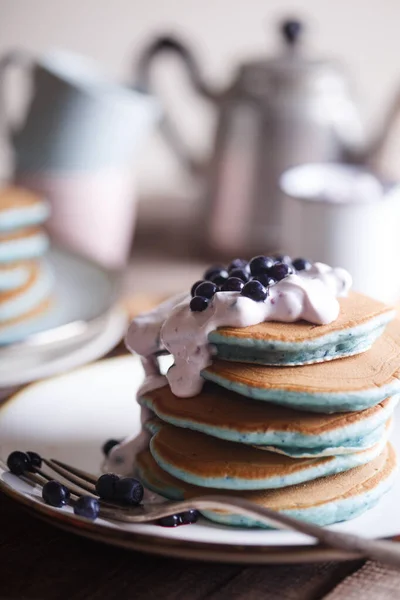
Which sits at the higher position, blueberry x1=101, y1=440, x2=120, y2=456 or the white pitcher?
the white pitcher

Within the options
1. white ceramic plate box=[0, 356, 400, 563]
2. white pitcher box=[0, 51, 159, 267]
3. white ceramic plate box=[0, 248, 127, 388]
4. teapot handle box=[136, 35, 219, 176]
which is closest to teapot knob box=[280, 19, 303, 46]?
teapot handle box=[136, 35, 219, 176]

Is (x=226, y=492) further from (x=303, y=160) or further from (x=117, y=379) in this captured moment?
(x=303, y=160)

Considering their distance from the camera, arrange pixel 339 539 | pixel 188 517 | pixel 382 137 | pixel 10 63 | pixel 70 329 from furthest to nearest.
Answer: pixel 10 63, pixel 382 137, pixel 70 329, pixel 188 517, pixel 339 539

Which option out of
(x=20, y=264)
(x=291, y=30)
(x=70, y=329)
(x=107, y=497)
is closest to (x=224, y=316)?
(x=107, y=497)

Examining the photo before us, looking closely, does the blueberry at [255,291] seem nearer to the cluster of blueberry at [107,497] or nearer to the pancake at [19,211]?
the cluster of blueberry at [107,497]

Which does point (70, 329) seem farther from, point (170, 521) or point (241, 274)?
point (170, 521)

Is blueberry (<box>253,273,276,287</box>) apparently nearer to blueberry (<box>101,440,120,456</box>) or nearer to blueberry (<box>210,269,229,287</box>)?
blueberry (<box>210,269,229,287</box>)
